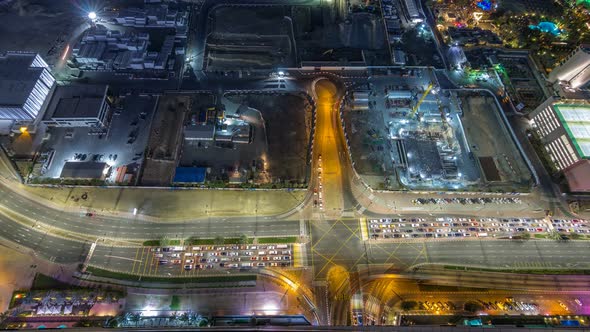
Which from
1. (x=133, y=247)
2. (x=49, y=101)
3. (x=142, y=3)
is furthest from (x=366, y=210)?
(x=142, y=3)

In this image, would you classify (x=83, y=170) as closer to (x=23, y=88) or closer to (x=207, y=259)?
(x=23, y=88)

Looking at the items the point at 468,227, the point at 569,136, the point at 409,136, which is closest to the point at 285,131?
the point at 409,136

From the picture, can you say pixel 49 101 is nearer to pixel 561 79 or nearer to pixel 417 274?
pixel 417 274

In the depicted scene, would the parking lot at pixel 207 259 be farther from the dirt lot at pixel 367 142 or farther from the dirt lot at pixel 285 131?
the dirt lot at pixel 367 142

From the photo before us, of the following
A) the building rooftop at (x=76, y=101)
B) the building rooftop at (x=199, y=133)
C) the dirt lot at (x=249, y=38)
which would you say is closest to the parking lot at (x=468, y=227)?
the building rooftop at (x=199, y=133)

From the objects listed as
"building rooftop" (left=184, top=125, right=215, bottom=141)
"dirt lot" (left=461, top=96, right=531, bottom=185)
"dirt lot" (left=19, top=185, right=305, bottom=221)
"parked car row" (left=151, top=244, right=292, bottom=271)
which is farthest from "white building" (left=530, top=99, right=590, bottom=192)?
"building rooftop" (left=184, top=125, right=215, bottom=141)

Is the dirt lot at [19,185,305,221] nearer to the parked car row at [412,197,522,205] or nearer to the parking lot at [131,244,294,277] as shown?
the parking lot at [131,244,294,277]
